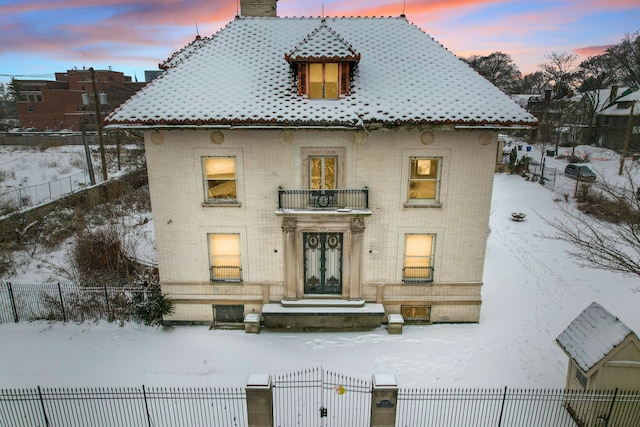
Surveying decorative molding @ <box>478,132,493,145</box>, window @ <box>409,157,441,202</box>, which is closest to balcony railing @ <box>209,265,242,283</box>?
window @ <box>409,157,441,202</box>

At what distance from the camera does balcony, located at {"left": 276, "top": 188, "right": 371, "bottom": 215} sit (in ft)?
44.6

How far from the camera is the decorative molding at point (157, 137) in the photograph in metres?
13.3

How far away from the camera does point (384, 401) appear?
9547mm

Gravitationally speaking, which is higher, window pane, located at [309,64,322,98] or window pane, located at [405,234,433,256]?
window pane, located at [309,64,322,98]

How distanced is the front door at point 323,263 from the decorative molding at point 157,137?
6017mm

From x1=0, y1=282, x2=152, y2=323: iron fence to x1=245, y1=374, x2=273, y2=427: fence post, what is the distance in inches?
294

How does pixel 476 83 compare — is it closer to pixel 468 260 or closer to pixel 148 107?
pixel 468 260

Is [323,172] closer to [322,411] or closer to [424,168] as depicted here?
[424,168]

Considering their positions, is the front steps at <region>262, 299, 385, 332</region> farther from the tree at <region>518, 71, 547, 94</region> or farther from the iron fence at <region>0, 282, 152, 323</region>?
the tree at <region>518, 71, 547, 94</region>

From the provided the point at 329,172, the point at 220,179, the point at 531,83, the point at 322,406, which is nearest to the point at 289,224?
the point at 329,172

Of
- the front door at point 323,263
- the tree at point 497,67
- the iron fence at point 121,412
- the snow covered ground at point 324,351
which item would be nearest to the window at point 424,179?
the front door at point 323,263

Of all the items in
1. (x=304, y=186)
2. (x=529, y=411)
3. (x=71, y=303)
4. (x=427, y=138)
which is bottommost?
(x=529, y=411)

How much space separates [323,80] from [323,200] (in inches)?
163

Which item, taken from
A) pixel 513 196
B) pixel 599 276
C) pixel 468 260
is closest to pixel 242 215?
pixel 468 260
